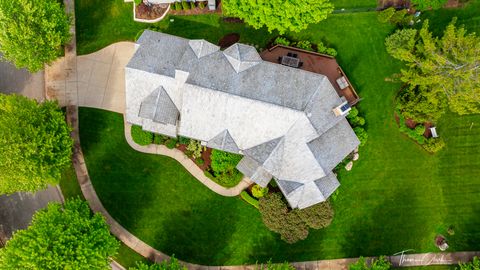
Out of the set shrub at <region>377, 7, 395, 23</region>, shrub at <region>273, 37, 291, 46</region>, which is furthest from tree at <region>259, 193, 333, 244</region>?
shrub at <region>377, 7, 395, 23</region>

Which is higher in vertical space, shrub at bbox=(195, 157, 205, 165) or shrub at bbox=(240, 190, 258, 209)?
shrub at bbox=(195, 157, 205, 165)

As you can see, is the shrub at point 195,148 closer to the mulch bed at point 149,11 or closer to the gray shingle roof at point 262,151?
the gray shingle roof at point 262,151

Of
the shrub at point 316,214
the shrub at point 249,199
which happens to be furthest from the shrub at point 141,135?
the shrub at point 316,214

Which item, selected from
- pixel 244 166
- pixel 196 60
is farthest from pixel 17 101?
pixel 244 166

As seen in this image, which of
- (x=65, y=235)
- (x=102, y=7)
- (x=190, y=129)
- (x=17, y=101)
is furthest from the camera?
(x=102, y=7)

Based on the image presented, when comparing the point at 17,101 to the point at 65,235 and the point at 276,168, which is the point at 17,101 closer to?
the point at 65,235

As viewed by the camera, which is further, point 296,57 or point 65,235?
point 296,57

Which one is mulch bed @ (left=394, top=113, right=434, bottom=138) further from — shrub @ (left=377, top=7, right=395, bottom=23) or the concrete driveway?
the concrete driveway
